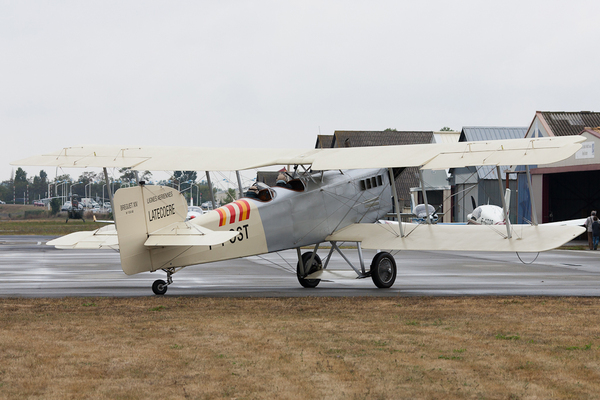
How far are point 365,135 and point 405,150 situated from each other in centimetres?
5456

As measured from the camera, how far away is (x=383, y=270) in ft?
53.4

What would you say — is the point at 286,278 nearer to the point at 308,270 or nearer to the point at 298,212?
the point at 308,270

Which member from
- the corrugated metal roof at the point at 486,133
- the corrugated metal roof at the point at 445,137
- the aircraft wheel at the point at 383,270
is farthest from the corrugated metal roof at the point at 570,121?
the aircraft wheel at the point at 383,270

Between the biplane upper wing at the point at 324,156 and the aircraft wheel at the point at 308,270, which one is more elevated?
the biplane upper wing at the point at 324,156

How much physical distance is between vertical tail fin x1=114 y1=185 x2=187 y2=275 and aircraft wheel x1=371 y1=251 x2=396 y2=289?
503cm

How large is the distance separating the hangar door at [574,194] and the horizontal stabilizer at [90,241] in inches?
1491

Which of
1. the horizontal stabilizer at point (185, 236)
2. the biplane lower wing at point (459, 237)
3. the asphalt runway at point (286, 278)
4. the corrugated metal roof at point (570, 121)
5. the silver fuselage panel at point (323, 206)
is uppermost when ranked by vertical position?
the corrugated metal roof at point (570, 121)

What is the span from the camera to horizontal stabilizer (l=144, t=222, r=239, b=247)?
12781 mm

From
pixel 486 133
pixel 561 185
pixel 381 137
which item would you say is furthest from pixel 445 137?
pixel 561 185

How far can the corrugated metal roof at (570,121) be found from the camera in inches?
1807

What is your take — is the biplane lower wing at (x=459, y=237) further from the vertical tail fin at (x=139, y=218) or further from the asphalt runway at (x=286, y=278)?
the vertical tail fin at (x=139, y=218)

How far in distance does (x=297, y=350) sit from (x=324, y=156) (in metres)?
7.85

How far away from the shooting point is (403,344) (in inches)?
343

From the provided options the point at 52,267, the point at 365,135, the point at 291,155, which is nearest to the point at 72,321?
the point at 291,155
